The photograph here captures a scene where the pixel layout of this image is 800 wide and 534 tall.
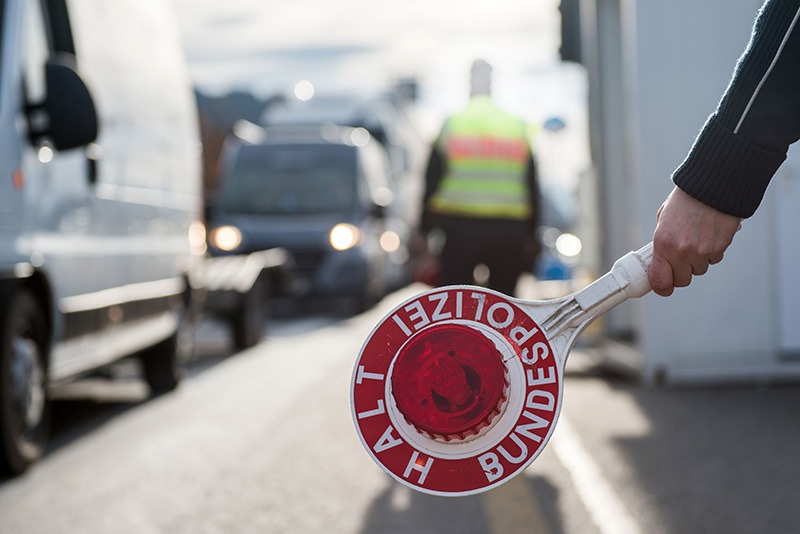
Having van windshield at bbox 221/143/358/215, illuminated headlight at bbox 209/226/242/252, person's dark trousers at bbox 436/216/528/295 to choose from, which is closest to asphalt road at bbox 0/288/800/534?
person's dark trousers at bbox 436/216/528/295

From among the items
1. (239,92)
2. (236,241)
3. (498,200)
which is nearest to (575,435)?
(498,200)

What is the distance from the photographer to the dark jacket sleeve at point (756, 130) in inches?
106

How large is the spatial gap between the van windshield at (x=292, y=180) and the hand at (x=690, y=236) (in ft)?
61.1

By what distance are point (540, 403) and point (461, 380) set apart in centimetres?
16

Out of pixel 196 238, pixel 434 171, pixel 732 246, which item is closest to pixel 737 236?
pixel 732 246

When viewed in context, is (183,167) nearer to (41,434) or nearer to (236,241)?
(41,434)

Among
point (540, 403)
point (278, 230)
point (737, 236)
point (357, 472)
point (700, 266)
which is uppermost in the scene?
point (700, 266)

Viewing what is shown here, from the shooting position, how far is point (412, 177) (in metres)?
33.0

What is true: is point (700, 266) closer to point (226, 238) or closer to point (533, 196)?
point (533, 196)

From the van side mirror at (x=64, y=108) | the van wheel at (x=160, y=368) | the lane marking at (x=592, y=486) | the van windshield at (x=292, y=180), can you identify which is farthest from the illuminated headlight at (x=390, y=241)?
the van side mirror at (x=64, y=108)

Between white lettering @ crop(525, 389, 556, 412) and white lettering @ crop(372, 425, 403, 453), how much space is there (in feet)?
0.85

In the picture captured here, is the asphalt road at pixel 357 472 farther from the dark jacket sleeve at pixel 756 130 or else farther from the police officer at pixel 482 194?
the dark jacket sleeve at pixel 756 130

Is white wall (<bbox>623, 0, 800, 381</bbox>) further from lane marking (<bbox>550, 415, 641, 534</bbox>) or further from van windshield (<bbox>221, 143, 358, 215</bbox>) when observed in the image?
van windshield (<bbox>221, 143, 358, 215</bbox>)

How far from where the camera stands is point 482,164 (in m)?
→ 7.30
